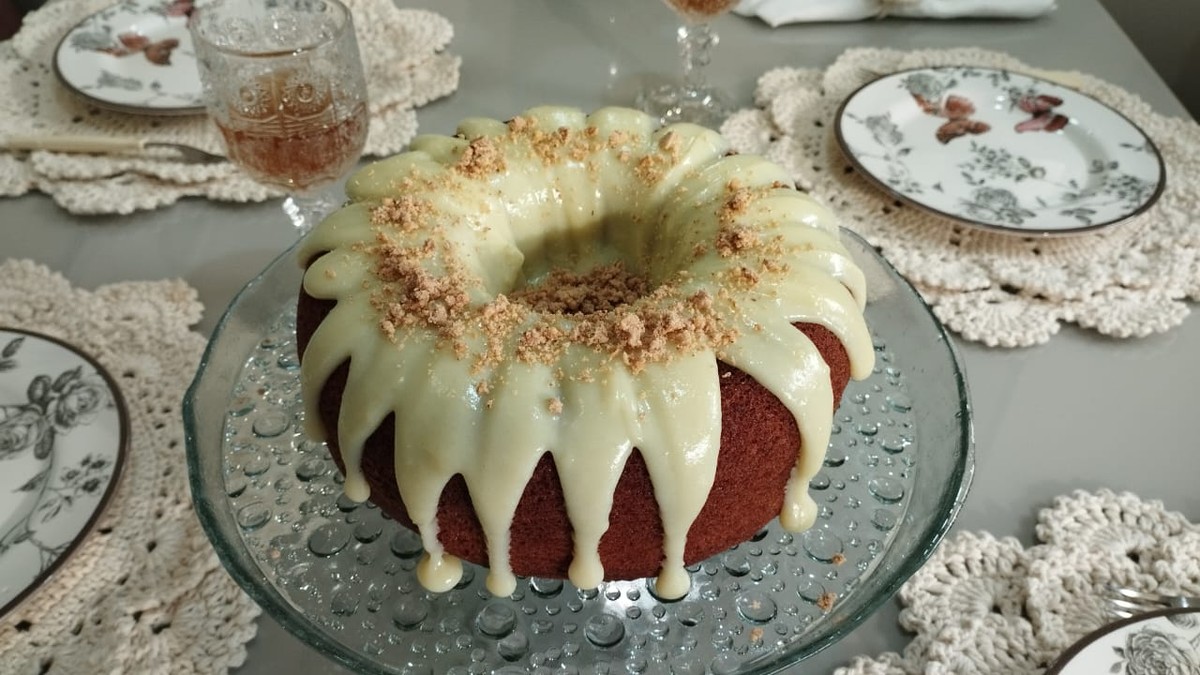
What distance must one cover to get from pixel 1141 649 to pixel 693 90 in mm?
1025

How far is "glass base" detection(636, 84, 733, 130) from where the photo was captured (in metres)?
1.43

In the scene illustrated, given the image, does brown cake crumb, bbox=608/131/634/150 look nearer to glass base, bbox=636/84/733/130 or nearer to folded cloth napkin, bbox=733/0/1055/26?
glass base, bbox=636/84/733/130

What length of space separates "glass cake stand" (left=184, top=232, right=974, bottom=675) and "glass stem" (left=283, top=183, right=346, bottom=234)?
Result: 280 mm

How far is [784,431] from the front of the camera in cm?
74

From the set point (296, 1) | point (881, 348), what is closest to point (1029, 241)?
point (881, 348)

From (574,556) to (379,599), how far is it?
0.59ft

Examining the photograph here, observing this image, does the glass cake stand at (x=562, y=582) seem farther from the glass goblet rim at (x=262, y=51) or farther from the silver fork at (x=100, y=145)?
the silver fork at (x=100, y=145)

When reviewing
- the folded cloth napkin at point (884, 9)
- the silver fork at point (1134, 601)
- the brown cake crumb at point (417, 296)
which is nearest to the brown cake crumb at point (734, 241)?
the brown cake crumb at point (417, 296)

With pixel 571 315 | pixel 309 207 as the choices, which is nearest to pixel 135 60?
pixel 309 207

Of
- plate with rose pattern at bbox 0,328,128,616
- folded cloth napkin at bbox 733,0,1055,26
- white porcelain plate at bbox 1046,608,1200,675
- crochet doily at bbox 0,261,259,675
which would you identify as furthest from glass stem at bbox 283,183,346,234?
white porcelain plate at bbox 1046,608,1200,675

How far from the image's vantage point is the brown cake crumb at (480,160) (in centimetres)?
89

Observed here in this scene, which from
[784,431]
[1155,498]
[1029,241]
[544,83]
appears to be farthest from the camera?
[544,83]

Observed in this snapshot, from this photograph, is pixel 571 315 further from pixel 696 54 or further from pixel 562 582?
pixel 696 54

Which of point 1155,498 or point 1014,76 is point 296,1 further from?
point 1155,498
